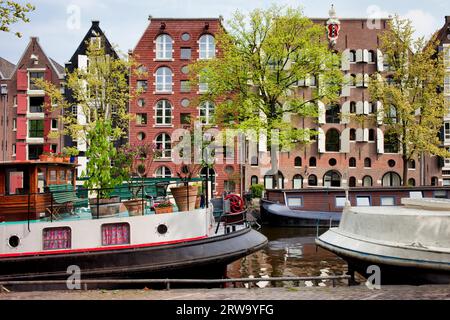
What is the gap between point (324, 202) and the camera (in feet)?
78.4

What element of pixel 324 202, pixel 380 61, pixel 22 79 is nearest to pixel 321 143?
pixel 380 61

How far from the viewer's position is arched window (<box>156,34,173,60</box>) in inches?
1460

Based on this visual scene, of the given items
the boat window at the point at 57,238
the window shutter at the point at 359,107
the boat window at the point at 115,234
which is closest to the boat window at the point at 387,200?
the window shutter at the point at 359,107

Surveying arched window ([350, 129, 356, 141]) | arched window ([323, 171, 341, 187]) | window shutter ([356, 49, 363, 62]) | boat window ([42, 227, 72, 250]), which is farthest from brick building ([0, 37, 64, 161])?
boat window ([42, 227, 72, 250])

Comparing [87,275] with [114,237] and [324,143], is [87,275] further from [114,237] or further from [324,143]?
[324,143]

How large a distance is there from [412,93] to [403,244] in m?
24.1

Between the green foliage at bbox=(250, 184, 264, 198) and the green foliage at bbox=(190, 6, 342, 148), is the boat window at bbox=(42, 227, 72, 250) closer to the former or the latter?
the green foliage at bbox=(190, 6, 342, 148)

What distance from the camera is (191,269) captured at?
10.0m

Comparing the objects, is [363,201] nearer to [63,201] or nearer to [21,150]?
[63,201]

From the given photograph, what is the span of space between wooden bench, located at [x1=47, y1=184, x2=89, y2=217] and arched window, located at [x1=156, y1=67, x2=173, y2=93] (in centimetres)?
2599

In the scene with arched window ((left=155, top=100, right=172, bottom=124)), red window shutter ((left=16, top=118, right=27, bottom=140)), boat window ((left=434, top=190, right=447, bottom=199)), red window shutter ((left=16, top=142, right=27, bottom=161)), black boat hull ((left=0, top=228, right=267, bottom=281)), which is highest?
arched window ((left=155, top=100, right=172, bottom=124))

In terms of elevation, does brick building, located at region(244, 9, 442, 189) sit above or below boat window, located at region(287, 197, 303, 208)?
above

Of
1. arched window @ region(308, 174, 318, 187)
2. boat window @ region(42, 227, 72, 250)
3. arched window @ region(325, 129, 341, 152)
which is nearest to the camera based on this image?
boat window @ region(42, 227, 72, 250)

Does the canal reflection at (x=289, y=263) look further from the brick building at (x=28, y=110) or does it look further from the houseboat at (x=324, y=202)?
the brick building at (x=28, y=110)
